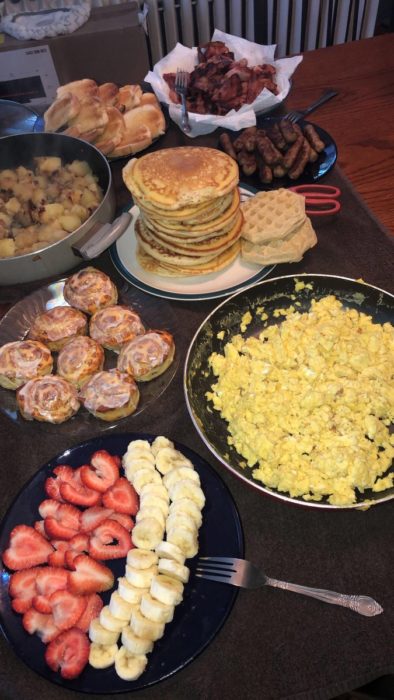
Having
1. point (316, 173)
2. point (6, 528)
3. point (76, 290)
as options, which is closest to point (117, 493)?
point (6, 528)

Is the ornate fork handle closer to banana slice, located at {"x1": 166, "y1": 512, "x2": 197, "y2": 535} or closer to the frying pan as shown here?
banana slice, located at {"x1": 166, "y1": 512, "x2": 197, "y2": 535}

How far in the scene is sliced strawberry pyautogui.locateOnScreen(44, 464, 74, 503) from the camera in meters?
1.42

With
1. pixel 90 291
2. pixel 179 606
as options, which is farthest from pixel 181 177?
pixel 179 606

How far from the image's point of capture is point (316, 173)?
7.42 ft

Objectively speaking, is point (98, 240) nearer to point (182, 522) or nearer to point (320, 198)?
point (320, 198)

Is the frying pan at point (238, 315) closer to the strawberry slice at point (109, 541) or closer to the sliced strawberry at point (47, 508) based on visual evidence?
the strawberry slice at point (109, 541)

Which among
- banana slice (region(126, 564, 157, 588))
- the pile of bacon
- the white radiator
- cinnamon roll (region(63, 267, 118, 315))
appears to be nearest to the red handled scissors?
the pile of bacon

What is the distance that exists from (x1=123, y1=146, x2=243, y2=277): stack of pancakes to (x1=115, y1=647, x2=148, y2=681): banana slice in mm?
1242

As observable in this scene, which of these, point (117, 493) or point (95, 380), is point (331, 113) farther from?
point (117, 493)

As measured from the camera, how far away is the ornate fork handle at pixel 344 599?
1.23 m

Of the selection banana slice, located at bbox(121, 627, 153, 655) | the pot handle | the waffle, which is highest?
the pot handle

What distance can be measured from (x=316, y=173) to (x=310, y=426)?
129 centimetres

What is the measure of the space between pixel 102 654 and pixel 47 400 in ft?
2.32

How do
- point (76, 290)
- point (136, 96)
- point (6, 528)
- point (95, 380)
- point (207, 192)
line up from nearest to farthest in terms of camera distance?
point (6, 528)
point (95, 380)
point (207, 192)
point (76, 290)
point (136, 96)
